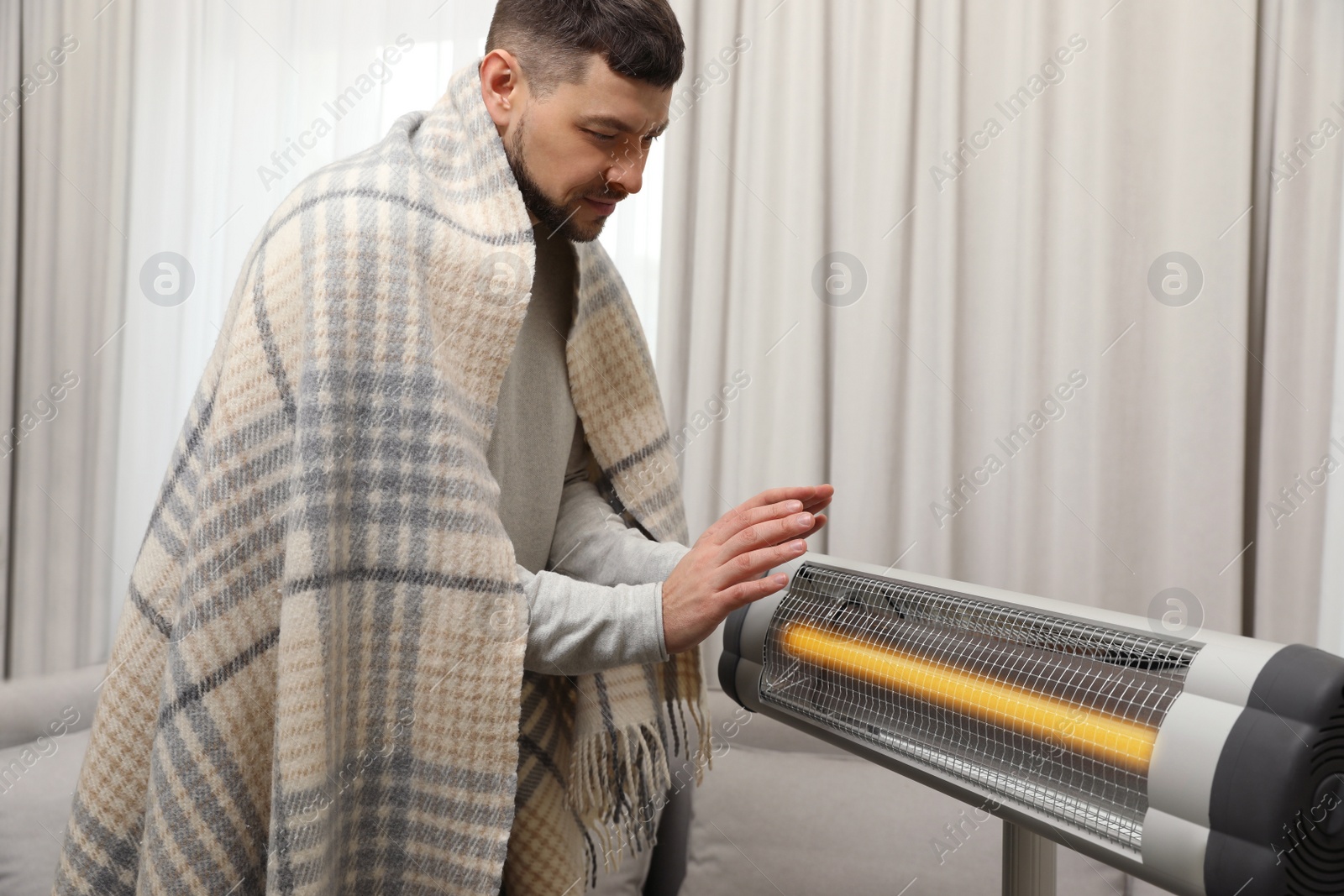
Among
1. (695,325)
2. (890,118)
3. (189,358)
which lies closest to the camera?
(890,118)

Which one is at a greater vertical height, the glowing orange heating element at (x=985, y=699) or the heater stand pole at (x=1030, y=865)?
the glowing orange heating element at (x=985, y=699)

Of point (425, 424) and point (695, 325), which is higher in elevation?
point (695, 325)

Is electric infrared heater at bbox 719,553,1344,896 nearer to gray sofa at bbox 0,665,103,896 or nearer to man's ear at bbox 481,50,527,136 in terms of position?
man's ear at bbox 481,50,527,136

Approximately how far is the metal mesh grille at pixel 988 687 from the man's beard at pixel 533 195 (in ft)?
1.50

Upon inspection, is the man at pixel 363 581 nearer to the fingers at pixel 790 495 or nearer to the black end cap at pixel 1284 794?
the fingers at pixel 790 495

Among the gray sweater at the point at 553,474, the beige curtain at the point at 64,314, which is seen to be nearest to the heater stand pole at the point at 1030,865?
the gray sweater at the point at 553,474

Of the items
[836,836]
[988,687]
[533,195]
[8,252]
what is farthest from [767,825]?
[8,252]

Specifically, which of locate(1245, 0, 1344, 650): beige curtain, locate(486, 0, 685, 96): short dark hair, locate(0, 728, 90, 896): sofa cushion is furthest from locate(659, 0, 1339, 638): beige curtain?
locate(0, 728, 90, 896): sofa cushion

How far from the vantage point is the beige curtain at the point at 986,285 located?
1.55 meters

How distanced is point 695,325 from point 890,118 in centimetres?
53

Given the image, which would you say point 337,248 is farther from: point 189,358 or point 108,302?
point 108,302

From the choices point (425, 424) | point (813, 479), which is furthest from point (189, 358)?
point (425, 424)

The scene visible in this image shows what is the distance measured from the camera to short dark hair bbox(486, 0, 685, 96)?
3.05 ft

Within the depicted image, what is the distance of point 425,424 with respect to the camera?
822mm
